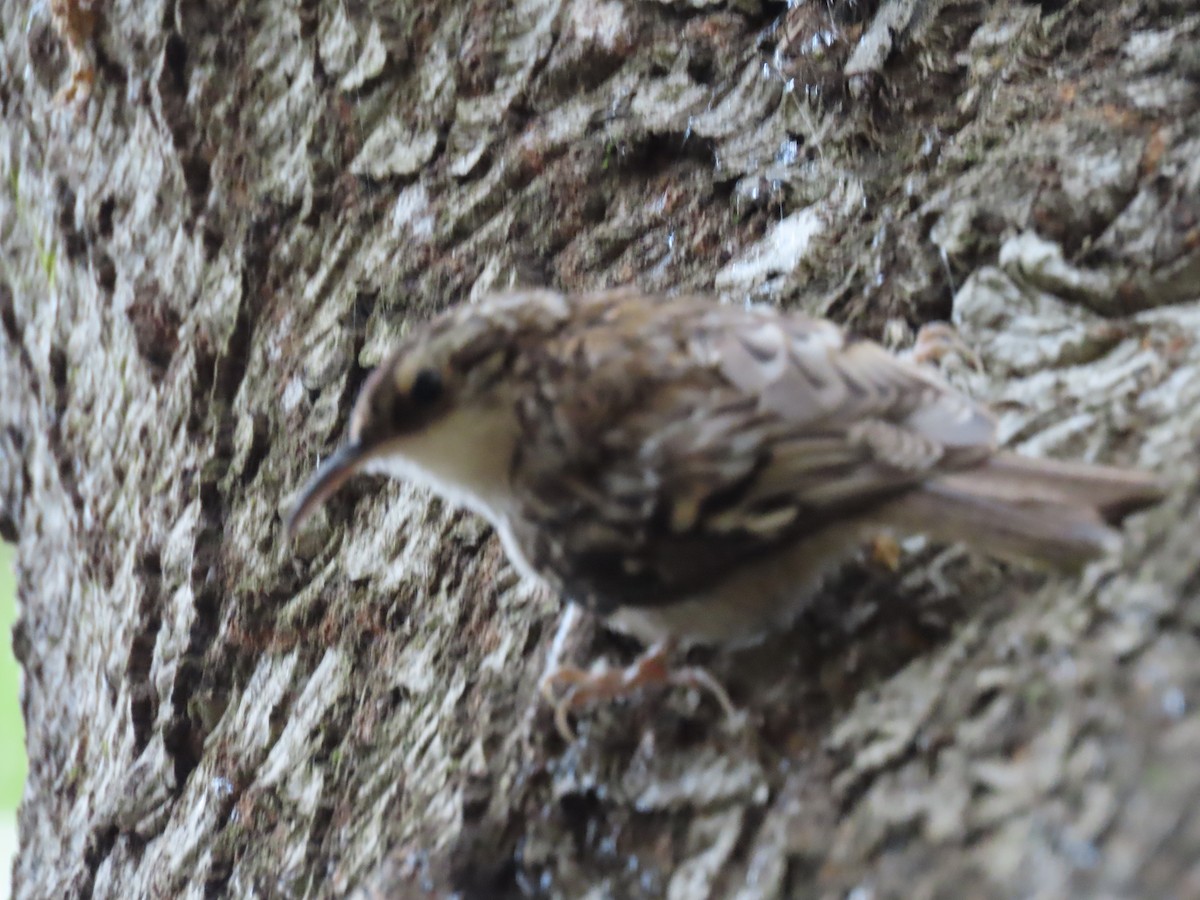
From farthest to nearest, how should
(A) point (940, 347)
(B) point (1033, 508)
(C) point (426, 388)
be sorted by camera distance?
(A) point (940, 347) < (C) point (426, 388) < (B) point (1033, 508)

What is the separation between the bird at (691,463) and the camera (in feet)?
3.64

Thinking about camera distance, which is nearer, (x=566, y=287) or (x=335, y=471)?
(x=335, y=471)

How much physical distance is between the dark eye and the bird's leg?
0.40m

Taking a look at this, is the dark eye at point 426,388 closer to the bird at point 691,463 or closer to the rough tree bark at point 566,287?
the bird at point 691,463

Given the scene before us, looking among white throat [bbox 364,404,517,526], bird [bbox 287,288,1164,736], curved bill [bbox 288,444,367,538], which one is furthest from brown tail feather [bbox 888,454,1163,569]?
curved bill [bbox 288,444,367,538]

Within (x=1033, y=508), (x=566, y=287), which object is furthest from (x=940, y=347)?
(x=566, y=287)

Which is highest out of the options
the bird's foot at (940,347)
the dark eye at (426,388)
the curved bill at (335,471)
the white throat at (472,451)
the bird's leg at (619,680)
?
the bird's foot at (940,347)

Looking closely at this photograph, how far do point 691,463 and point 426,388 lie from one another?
0.38 metres

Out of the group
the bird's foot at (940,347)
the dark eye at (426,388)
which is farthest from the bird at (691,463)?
the bird's foot at (940,347)

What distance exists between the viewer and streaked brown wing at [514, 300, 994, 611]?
1.13 m

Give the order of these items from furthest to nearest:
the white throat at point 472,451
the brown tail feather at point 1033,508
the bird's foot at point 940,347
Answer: the bird's foot at point 940,347 → the white throat at point 472,451 → the brown tail feather at point 1033,508

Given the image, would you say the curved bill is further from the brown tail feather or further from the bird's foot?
the bird's foot

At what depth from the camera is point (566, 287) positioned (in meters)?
2.12

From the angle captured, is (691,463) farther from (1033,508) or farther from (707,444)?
(1033,508)
